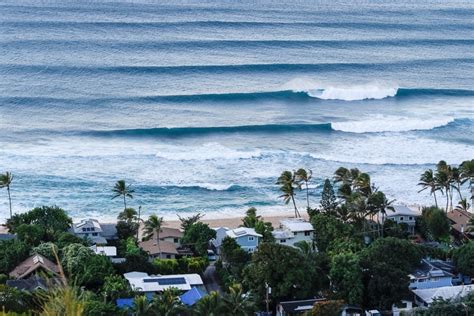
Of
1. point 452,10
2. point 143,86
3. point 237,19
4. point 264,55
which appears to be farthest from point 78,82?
point 452,10

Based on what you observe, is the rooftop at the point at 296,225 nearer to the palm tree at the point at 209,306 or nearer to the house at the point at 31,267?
the house at the point at 31,267

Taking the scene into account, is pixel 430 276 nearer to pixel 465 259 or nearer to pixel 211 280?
pixel 465 259

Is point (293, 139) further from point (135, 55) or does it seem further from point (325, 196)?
point (135, 55)

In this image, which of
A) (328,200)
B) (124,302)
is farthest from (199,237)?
(124,302)

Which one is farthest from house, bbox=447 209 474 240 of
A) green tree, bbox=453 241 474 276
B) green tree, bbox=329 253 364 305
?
green tree, bbox=329 253 364 305

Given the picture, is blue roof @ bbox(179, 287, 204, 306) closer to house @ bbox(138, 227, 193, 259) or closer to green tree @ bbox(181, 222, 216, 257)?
house @ bbox(138, 227, 193, 259)

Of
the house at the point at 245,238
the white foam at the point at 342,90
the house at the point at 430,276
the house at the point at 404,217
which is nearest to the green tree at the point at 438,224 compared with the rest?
the house at the point at 404,217
